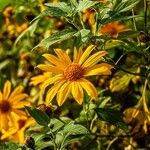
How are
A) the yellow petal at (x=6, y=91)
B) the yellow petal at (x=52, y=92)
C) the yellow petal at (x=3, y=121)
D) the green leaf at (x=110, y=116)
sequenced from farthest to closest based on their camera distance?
1. the yellow petal at (x=6, y=91)
2. the yellow petal at (x=3, y=121)
3. the green leaf at (x=110, y=116)
4. the yellow petal at (x=52, y=92)

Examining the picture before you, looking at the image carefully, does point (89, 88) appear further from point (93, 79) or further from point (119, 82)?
point (93, 79)

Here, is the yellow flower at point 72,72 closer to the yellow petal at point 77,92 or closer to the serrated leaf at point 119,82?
the yellow petal at point 77,92

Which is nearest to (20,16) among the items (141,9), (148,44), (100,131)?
(141,9)

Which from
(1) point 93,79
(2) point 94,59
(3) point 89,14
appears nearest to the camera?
(2) point 94,59

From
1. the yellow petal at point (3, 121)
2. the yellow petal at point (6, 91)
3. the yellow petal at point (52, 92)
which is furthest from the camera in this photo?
the yellow petal at point (6, 91)

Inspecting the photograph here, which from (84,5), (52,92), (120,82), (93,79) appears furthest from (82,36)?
(93,79)

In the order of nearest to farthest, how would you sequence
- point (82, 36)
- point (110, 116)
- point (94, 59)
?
point (82, 36) → point (94, 59) → point (110, 116)

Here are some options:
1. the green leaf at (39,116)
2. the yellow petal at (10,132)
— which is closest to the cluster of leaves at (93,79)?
Result: the green leaf at (39,116)
